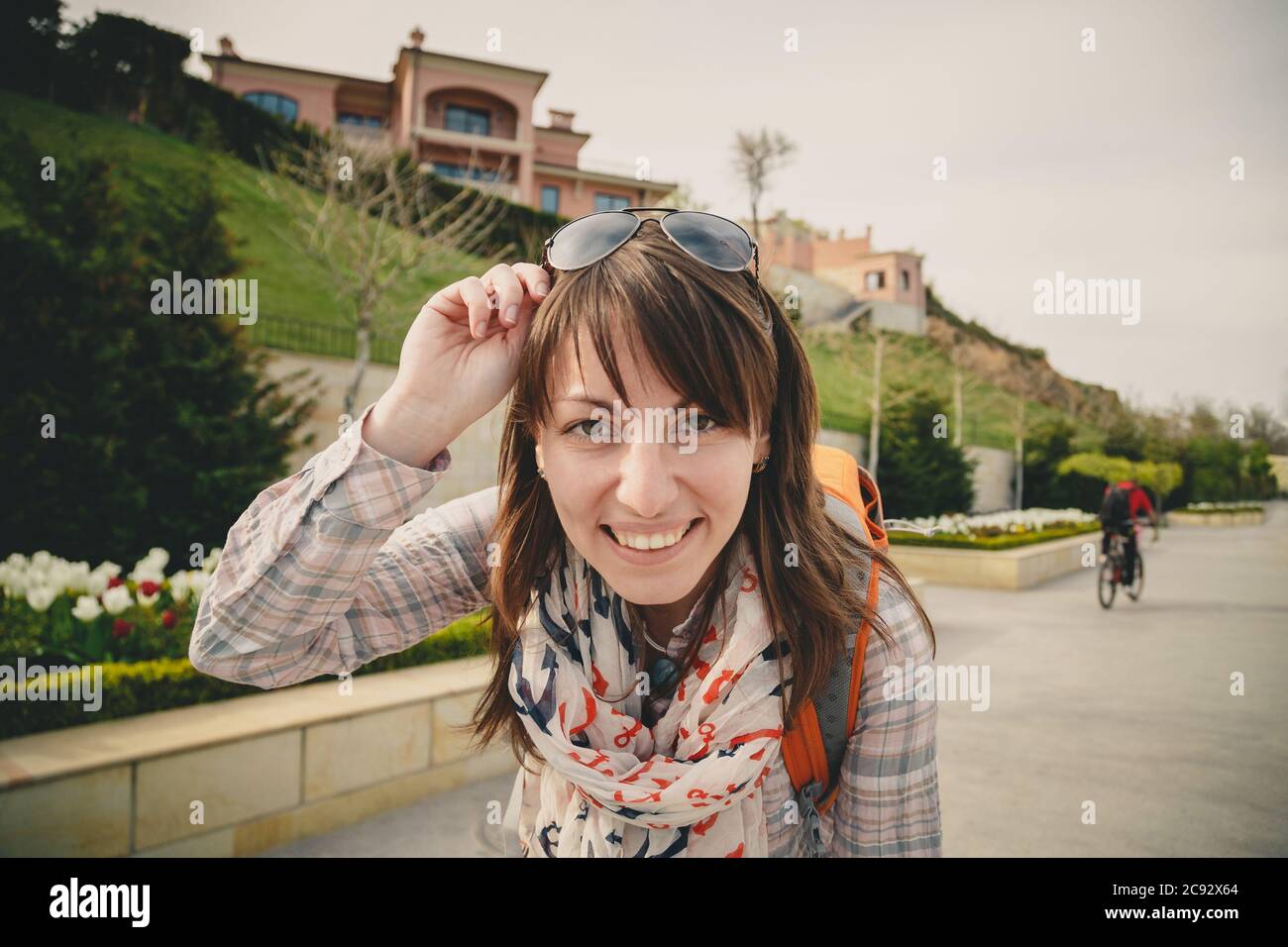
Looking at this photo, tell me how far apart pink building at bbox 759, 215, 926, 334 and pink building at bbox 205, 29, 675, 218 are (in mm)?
19513

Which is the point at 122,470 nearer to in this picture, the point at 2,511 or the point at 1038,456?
the point at 2,511

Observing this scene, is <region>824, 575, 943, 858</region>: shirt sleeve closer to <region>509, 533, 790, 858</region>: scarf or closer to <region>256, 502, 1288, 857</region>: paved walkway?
<region>509, 533, 790, 858</region>: scarf

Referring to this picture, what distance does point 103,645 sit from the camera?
12.6 feet

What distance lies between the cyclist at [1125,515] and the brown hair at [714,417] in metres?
10.0

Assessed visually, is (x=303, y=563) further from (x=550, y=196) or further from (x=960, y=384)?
(x=550, y=196)

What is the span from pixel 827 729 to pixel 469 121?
38.2 m

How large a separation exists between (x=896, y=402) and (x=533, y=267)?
2132 cm

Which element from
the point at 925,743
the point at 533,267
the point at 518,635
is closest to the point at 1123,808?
the point at 925,743

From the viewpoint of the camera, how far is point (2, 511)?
6660 millimetres

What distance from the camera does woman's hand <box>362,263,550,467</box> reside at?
4.26 feet

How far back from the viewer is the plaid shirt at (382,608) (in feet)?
4.12

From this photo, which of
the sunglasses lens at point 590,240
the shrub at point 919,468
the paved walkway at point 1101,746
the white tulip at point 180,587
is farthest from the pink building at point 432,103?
the sunglasses lens at point 590,240

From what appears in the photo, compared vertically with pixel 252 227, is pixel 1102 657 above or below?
below

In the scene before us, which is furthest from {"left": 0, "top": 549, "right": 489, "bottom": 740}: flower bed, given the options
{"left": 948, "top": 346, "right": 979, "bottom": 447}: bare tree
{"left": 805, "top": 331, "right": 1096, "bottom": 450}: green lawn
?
{"left": 948, "top": 346, "right": 979, "bottom": 447}: bare tree
